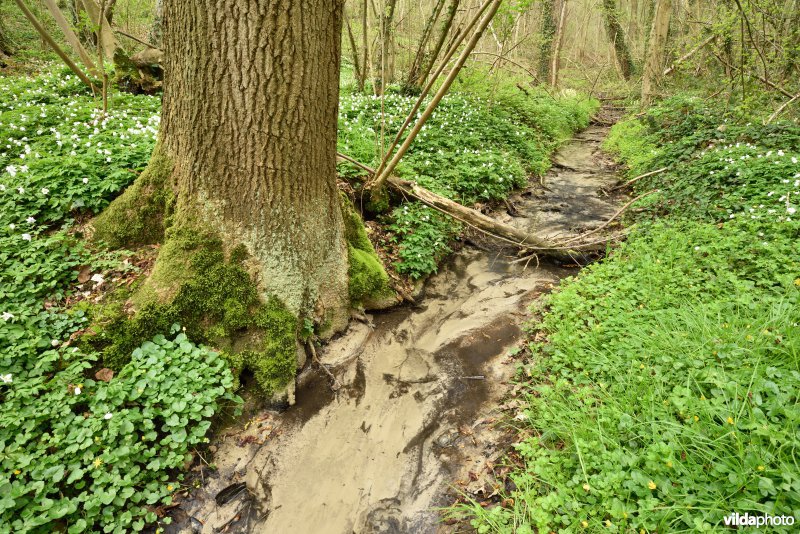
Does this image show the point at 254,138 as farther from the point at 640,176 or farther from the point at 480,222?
the point at 640,176

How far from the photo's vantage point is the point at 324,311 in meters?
3.82

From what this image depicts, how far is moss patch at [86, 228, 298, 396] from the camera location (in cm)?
307

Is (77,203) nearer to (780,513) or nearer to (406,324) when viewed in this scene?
(406,324)

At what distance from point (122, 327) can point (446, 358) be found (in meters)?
2.82

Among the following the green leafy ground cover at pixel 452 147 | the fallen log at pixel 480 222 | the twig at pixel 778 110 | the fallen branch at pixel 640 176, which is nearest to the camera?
the green leafy ground cover at pixel 452 147

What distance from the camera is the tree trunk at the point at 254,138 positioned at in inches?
108

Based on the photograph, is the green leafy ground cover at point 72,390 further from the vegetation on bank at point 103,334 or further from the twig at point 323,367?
the twig at point 323,367

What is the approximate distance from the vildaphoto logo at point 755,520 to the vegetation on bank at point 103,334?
9.81ft

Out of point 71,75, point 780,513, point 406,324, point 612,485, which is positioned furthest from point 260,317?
point 71,75

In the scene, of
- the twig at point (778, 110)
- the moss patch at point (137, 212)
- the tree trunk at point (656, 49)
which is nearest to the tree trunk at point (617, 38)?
the tree trunk at point (656, 49)

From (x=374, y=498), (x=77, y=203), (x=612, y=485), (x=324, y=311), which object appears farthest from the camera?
(x=324, y=311)

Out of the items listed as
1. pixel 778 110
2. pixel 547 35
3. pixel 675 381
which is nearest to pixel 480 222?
pixel 675 381

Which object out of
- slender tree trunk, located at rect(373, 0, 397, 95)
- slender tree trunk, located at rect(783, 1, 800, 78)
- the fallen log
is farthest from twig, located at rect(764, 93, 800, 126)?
slender tree trunk, located at rect(373, 0, 397, 95)

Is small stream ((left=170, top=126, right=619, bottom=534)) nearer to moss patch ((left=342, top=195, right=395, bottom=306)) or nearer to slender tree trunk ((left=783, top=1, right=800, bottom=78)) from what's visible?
moss patch ((left=342, top=195, right=395, bottom=306))
